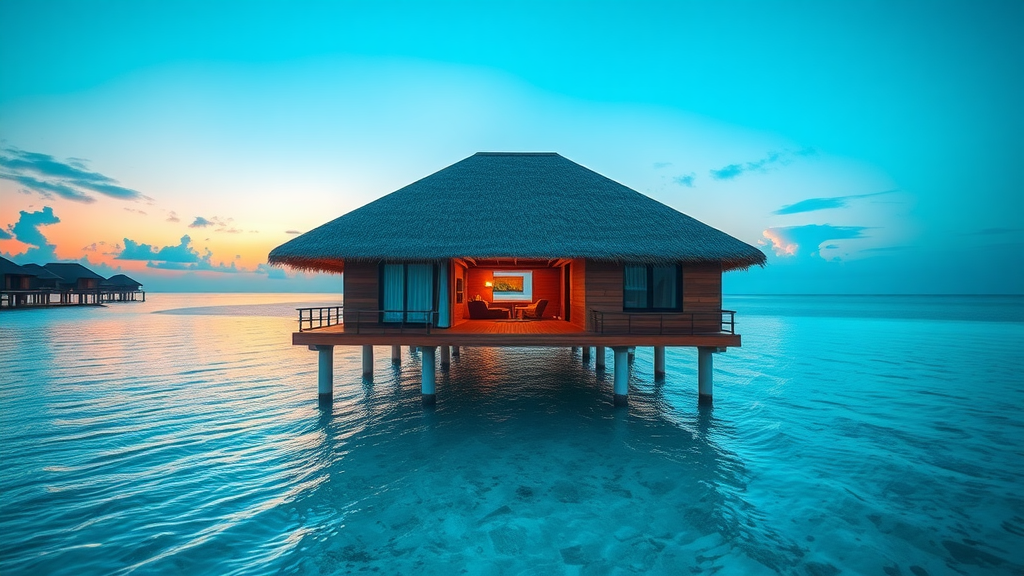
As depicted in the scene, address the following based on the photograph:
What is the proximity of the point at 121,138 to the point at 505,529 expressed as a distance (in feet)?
79.9

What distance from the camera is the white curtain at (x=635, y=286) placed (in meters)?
10.6

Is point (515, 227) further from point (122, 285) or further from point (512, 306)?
point (122, 285)

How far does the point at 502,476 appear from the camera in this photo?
731 cm

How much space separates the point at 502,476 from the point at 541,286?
1080 cm

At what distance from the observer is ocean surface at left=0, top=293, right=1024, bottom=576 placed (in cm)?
518

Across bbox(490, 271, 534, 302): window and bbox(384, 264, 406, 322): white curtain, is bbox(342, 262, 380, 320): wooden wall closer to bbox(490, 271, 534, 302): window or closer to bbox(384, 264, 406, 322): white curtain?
bbox(384, 264, 406, 322): white curtain

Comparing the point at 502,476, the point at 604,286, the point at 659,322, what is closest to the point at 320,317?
the point at 502,476

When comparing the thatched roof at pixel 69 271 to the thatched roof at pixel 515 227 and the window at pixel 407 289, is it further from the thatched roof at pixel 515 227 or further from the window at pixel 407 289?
the window at pixel 407 289

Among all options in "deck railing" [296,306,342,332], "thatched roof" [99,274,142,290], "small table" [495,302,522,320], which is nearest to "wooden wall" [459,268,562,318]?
"small table" [495,302,522,320]

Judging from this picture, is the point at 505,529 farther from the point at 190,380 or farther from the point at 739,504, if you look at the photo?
the point at 190,380

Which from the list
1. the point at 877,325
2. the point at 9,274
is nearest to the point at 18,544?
the point at 877,325

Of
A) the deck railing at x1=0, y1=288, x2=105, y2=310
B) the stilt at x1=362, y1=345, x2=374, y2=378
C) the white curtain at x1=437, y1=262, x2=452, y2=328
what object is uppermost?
the white curtain at x1=437, y1=262, x2=452, y2=328

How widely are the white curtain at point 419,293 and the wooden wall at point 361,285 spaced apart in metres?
0.81

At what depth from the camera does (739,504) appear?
21.1ft
